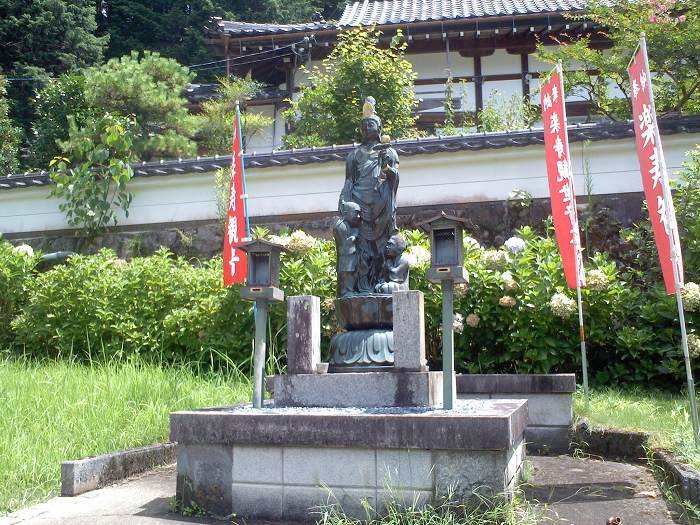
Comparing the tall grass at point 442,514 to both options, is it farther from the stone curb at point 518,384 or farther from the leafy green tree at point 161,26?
the leafy green tree at point 161,26

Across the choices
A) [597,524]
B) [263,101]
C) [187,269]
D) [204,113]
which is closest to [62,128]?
[204,113]

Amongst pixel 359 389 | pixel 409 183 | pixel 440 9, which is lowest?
pixel 359 389

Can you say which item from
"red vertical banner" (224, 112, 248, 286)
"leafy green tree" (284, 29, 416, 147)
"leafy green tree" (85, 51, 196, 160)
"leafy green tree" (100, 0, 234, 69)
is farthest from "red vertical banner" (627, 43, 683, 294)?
"leafy green tree" (100, 0, 234, 69)

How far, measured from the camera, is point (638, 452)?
593 centimetres

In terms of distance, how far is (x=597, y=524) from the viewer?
415cm

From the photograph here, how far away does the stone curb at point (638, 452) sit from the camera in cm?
421

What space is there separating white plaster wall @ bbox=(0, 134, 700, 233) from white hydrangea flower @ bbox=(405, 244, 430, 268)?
9.69 feet

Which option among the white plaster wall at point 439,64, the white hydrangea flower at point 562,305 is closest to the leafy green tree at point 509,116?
the white plaster wall at point 439,64

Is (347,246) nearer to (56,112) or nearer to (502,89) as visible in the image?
(502,89)

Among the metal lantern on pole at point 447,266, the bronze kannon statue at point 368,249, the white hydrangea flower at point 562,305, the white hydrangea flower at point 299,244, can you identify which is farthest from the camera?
the white hydrangea flower at point 299,244

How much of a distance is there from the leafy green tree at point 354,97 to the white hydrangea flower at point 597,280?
614 cm

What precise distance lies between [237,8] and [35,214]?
1680 centimetres

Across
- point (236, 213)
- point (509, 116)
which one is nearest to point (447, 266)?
point (236, 213)

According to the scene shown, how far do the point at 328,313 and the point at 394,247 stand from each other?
102 inches
